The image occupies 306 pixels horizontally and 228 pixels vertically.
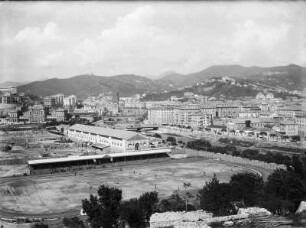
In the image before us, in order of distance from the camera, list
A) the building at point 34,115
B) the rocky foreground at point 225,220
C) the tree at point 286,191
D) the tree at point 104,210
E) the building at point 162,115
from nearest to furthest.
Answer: the rocky foreground at point 225,220
the tree at point 104,210
the tree at point 286,191
the building at point 162,115
the building at point 34,115

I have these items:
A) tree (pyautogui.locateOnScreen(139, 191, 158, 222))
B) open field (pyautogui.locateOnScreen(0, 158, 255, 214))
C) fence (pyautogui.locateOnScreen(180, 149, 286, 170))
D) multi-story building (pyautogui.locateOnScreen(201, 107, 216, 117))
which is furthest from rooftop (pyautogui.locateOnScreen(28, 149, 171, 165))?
multi-story building (pyautogui.locateOnScreen(201, 107, 216, 117))

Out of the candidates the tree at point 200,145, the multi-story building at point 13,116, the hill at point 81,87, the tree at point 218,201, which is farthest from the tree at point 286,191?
the hill at point 81,87

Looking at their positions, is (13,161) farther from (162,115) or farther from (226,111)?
(226,111)

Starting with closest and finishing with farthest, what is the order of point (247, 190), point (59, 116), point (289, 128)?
1. point (247, 190)
2. point (289, 128)
3. point (59, 116)

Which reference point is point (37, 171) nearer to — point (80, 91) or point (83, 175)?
point (83, 175)

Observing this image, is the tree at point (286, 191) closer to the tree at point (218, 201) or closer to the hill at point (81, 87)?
the tree at point (218, 201)

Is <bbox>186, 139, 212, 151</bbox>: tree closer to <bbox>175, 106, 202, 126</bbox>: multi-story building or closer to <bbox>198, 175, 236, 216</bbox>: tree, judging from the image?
<bbox>175, 106, 202, 126</bbox>: multi-story building

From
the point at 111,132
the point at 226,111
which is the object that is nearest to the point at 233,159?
the point at 111,132
